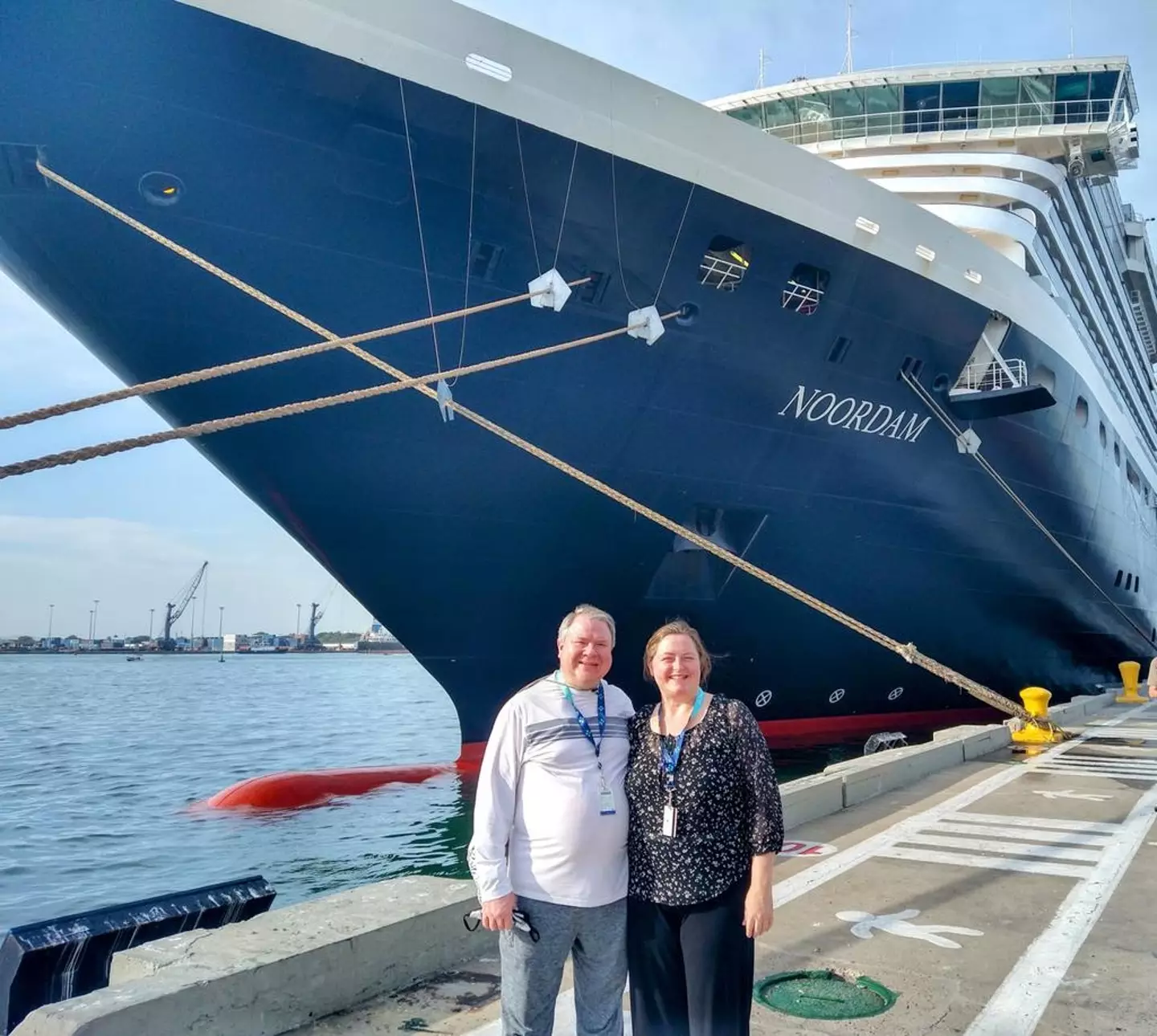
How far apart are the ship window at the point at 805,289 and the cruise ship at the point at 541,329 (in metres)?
0.03

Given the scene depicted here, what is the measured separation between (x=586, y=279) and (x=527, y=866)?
22.3ft

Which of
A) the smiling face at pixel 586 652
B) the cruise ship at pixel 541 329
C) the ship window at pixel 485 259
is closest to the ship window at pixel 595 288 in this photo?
the cruise ship at pixel 541 329

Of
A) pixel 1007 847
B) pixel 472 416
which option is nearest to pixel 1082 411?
pixel 1007 847

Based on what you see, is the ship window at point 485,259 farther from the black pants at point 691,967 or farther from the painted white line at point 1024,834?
the black pants at point 691,967

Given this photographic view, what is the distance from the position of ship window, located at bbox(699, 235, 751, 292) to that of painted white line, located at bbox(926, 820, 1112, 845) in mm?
5314

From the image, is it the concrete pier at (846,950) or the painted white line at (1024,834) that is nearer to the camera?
the concrete pier at (846,950)

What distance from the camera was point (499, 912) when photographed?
245 centimetres

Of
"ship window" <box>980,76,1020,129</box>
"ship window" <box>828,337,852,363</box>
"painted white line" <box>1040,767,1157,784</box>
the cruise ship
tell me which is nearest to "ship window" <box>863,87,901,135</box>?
"ship window" <box>980,76,1020,129</box>

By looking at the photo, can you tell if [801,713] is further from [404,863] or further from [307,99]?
[307,99]

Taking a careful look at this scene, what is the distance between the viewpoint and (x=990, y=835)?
6.07 meters

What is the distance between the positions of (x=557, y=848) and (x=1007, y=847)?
4.28m

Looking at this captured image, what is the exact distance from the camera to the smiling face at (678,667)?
8.51 ft

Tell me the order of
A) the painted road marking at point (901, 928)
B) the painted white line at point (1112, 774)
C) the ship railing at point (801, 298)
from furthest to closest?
the ship railing at point (801, 298) → the painted white line at point (1112, 774) → the painted road marking at point (901, 928)

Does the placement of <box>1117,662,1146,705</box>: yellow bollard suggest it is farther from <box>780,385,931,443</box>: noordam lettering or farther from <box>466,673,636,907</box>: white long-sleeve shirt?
<box>466,673,636,907</box>: white long-sleeve shirt
